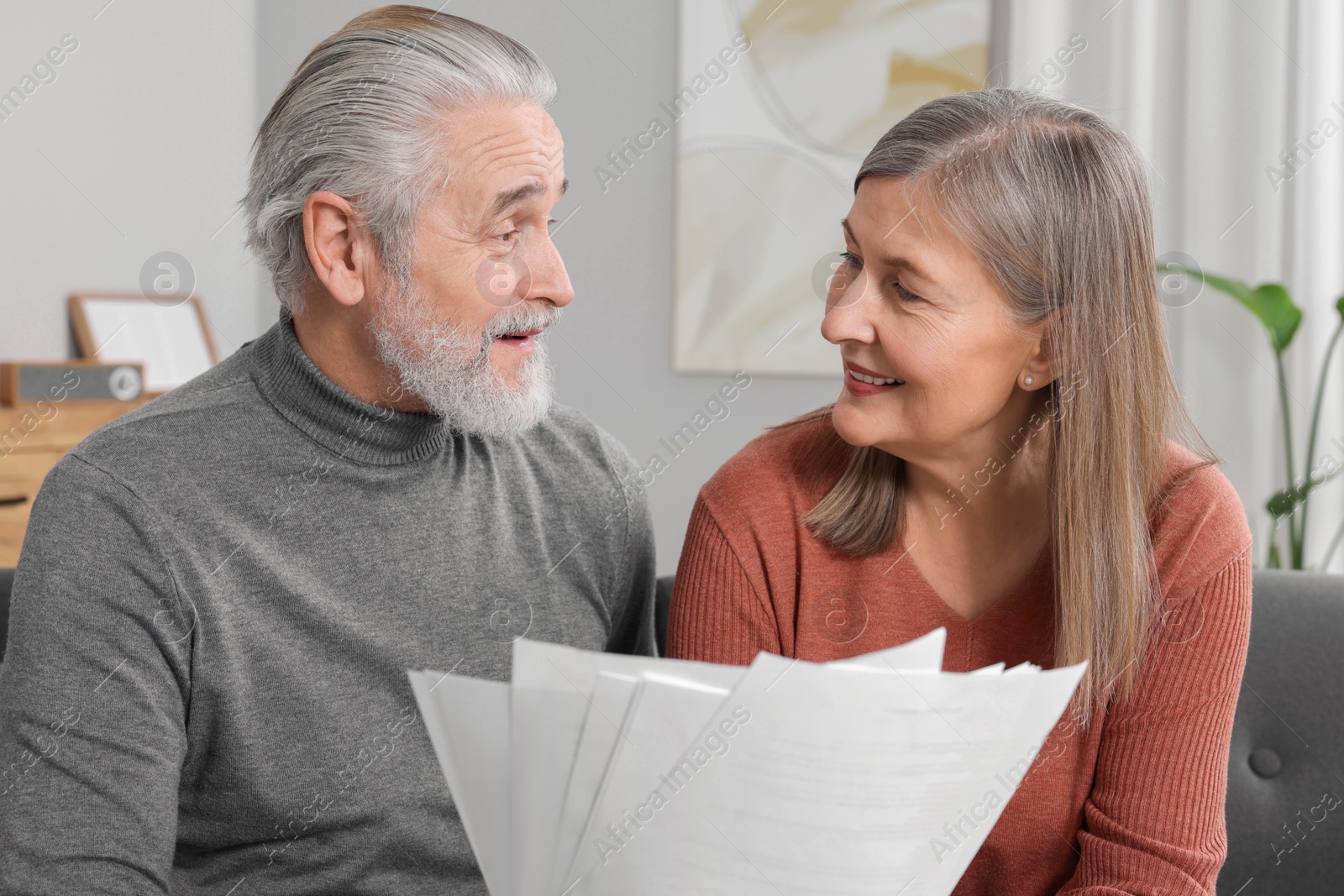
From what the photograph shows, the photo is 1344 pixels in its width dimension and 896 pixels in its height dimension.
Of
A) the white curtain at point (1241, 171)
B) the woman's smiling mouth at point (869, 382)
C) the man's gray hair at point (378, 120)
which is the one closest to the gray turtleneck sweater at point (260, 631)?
the man's gray hair at point (378, 120)

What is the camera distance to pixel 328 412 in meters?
1.19

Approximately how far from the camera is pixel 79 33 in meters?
2.68

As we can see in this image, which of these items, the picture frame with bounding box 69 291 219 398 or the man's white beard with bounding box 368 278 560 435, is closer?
the man's white beard with bounding box 368 278 560 435

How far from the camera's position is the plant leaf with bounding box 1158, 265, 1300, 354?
2490 mm

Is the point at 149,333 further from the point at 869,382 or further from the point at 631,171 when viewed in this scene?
the point at 869,382

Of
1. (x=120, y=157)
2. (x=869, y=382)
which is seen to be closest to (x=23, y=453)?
(x=120, y=157)

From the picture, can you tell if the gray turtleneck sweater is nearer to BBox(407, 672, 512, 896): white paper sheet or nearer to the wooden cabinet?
BBox(407, 672, 512, 896): white paper sheet

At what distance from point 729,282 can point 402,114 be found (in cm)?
205

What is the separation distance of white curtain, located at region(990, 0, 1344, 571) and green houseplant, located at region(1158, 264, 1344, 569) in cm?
3

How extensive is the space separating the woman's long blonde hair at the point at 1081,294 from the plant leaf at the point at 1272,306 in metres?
1.54

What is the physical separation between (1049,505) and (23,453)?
2.00 m

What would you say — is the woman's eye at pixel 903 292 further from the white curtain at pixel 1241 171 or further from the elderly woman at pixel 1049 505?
the white curtain at pixel 1241 171

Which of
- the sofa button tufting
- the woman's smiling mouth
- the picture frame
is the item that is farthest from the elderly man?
the picture frame

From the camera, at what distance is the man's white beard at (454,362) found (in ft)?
3.99
